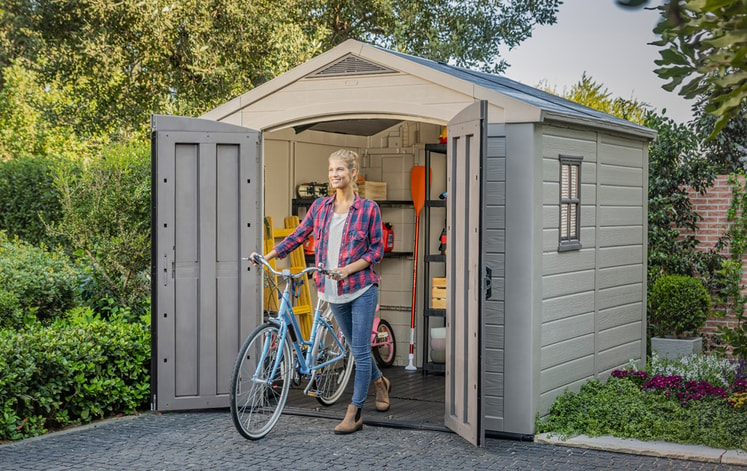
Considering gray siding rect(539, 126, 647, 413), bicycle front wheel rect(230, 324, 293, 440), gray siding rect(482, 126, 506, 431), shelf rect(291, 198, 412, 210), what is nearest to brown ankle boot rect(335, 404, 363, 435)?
bicycle front wheel rect(230, 324, 293, 440)

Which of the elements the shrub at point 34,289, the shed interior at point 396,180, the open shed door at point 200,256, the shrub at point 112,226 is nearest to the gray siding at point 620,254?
the shed interior at point 396,180

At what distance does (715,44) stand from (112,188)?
684 cm

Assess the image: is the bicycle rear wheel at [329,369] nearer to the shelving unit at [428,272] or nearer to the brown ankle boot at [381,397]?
the brown ankle boot at [381,397]

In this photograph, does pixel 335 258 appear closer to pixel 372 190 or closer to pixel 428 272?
pixel 428 272

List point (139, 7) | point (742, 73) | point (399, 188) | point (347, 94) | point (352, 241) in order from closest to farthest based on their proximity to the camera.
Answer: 1. point (742, 73)
2. point (352, 241)
3. point (347, 94)
4. point (399, 188)
5. point (139, 7)

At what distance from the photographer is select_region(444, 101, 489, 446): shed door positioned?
5.74 m

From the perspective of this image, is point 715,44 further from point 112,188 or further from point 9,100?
point 9,100

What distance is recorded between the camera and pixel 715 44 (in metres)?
1.96

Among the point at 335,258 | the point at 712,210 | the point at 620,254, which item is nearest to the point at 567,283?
the point at 620,254

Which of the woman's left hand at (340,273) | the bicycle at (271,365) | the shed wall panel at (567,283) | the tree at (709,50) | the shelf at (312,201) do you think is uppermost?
the tree at (709,50)

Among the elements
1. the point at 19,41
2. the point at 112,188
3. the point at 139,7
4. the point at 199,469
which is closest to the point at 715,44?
the point at 199,469

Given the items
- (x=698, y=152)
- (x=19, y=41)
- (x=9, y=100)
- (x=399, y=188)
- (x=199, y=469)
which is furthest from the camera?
(x=9, y=100)

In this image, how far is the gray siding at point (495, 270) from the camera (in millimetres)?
6133

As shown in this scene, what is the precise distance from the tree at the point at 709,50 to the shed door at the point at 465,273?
3182 mm
